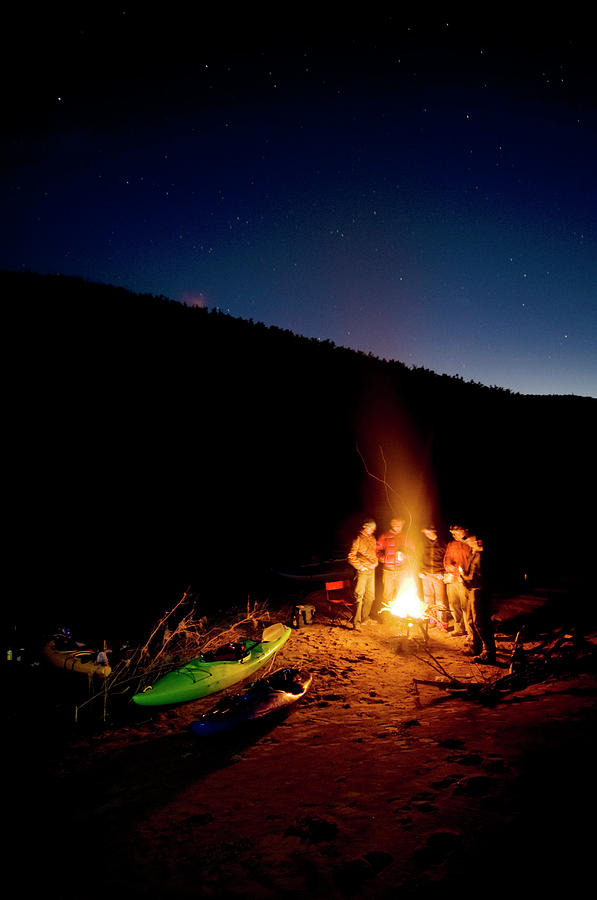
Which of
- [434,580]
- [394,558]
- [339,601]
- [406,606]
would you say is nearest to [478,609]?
[434,580]

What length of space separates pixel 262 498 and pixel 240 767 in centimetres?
1752

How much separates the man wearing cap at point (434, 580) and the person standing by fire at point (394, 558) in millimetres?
373

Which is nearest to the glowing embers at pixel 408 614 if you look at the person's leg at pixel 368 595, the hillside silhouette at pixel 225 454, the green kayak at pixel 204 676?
the person's leg at pixel 368 595

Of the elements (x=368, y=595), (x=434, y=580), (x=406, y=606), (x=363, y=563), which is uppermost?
(x=363, y=563)

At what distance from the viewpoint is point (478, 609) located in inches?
273

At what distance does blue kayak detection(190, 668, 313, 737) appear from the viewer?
510cm

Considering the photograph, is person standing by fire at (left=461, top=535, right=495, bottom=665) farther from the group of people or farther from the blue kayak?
the blue kayak

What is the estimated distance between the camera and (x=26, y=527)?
Answer: 1609 cm

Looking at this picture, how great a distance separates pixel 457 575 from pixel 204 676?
4634mm

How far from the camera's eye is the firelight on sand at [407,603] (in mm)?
8678

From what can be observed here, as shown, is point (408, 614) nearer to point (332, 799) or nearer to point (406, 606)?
point (406, 606)

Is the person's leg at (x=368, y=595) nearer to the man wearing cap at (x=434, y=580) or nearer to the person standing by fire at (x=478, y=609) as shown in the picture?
the man wearing cap at (x=434, y=580)

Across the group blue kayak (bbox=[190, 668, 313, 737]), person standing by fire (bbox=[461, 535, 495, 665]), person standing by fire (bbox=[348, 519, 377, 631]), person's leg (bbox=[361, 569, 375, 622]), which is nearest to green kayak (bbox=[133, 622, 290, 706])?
blue kayak (bbox=[190, 668, 313, 737])

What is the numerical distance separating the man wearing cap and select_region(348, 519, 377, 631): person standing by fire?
1069mm
